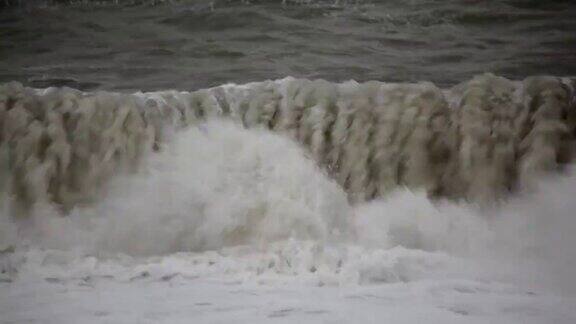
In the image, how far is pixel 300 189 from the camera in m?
1.72

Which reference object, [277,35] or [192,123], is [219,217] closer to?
[192,123]

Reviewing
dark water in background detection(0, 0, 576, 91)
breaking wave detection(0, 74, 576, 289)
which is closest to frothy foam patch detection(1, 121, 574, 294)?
breaking wave detection(0, 74, 576, 289)

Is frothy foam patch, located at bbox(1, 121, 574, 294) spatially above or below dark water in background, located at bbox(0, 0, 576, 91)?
below

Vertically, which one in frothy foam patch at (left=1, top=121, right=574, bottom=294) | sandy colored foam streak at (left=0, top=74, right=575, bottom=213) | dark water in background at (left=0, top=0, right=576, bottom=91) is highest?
dark water in background at (left=0, top=0, right=576, bottom=91)

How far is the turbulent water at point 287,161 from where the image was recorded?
1654 millimetres

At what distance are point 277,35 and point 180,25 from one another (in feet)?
0.71

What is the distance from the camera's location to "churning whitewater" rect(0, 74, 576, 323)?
165 cm

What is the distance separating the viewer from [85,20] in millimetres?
1786

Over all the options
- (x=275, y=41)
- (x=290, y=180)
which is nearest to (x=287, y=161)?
(x=290, y=180)

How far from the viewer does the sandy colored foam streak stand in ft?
5.54

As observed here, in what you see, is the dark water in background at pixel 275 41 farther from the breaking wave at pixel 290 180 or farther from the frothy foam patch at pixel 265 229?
the frothy foam patch at pixel 265 229

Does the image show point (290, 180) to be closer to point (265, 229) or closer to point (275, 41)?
point (265, 229)

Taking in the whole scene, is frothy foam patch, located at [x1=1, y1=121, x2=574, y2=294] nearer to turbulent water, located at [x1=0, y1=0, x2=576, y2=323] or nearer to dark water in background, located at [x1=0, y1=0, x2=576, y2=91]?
turbulent water, located at [x1=0, y1=0, x2=576, y2=323]

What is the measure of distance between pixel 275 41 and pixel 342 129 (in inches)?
9.5
